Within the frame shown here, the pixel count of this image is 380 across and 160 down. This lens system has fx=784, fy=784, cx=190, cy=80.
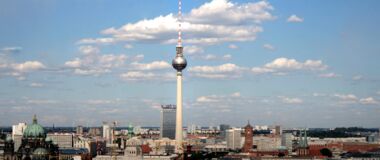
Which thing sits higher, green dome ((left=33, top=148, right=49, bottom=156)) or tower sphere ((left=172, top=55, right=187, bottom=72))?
tower sphere ((left=172, top=55, right=187, bottom=72))

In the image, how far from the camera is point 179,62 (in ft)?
490

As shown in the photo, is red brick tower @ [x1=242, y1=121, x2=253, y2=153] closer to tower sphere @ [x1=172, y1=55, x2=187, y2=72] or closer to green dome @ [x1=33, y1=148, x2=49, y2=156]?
tower sphere @ [x1=172, y1=55, x2=187, y2=72]

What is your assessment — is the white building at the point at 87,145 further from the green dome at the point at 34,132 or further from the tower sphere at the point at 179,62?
the green dome at the point at 34,132

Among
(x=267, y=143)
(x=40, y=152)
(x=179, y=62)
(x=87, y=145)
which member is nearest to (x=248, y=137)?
(x=179, y=62)

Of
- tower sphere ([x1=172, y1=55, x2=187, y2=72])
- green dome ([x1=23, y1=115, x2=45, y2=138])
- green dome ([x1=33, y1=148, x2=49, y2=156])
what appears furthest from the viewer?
tower sphere ([x1=172, y1=55, x2=187, y2=72])

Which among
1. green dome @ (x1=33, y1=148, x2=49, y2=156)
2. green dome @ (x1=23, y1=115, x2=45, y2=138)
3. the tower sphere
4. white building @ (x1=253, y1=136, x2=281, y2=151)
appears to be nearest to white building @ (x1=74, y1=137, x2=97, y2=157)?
the tower sphere

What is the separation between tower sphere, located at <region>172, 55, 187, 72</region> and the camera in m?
149

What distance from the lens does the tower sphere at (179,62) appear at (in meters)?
149

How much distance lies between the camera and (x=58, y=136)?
174 meters

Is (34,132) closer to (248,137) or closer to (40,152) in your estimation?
(40,152)

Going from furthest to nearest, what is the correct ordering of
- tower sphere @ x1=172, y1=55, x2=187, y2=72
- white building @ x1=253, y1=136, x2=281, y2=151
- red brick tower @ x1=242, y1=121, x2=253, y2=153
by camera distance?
white building @ x1=253, y1=136, x2=281, y2=151 < red brick tower @ x1=242, y1=121, x2=253, y2=153 < tower sphere @ x1=172, y1=55, x2=187, y2=72

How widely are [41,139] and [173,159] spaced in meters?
24.0

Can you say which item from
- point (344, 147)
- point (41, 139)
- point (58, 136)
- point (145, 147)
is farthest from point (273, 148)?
point (41, 139)

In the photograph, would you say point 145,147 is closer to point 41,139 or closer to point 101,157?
point 101,157
